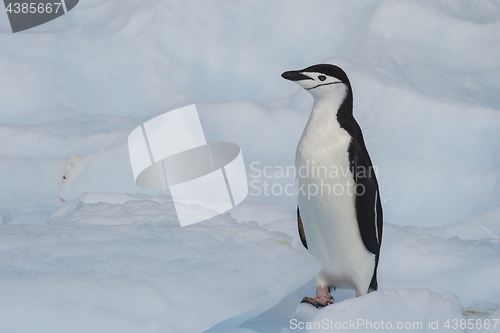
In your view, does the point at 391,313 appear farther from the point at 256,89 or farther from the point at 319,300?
the point at 256,89

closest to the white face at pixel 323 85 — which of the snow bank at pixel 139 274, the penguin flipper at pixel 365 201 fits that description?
the penguin flipper at pixel 365 201

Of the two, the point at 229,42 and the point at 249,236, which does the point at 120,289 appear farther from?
the point at 229,42

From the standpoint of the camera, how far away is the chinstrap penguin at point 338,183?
1443 millimetres

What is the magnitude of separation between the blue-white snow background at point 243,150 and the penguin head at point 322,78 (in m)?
0.46

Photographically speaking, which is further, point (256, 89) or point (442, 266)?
point (256, 89)

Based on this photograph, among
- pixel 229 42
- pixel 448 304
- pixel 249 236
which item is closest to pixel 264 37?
pixel 229 42

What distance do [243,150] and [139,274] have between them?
1.58 meters

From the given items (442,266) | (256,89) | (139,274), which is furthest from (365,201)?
(256,89)

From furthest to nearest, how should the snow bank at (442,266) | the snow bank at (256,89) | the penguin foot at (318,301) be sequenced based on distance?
the snow bank at (256,89) < the snow bank at (442,266) < the penguin foot at (318,301)

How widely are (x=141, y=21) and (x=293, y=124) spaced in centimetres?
139

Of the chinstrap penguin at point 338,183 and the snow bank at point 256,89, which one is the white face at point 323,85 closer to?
the chinstrap penguin at point 338,183

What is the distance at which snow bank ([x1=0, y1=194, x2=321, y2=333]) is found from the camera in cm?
88

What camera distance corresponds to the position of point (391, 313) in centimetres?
105

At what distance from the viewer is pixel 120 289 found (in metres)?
0.95
